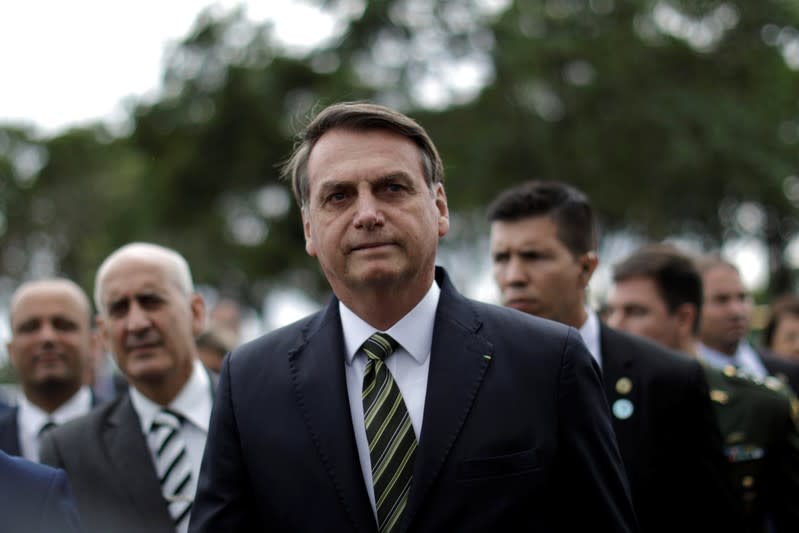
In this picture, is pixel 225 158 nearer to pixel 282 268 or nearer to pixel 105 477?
pixel 282 268

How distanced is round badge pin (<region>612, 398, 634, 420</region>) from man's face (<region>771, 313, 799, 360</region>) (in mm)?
6026

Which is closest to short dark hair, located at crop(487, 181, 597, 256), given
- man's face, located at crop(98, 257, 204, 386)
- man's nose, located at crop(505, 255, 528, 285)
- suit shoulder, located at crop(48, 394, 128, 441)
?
man's nose, located at crop(505, 255, 528, 285)

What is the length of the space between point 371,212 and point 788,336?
7.70 metres

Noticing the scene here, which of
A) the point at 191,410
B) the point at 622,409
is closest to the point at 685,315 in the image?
the point at 622,409

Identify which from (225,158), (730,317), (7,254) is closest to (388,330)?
(730,317)

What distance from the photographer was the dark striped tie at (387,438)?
289 cm

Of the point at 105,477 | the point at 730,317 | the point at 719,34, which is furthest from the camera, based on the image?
the point at 719,34

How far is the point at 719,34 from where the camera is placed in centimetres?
1853

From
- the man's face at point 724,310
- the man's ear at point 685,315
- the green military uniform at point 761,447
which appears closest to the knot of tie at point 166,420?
the green military uniform at point 761,447

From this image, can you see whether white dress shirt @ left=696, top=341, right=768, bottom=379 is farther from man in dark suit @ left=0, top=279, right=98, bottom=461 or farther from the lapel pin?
man in dark suit @ left=0, top=279, right=98, bottom=461

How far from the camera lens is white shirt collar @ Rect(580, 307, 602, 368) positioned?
4480mm

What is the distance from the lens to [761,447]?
512 centimetres

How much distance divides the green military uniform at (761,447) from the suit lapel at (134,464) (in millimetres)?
2721

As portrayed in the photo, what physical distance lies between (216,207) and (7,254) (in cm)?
2668
